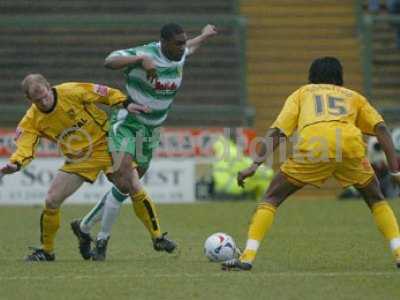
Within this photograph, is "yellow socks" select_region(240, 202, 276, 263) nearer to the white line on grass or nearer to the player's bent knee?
the white line on grass

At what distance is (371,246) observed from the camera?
1293cm

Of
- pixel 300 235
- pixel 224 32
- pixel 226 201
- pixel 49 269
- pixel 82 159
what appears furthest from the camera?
pixel 224 32

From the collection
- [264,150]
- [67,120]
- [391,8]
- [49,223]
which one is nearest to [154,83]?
[67,120]

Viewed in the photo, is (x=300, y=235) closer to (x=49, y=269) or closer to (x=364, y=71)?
(x=49, y=269)

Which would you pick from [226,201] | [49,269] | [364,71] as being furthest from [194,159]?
Answer: [49,269]

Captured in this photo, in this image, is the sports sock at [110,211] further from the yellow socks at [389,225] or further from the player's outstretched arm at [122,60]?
the yellow socks at [389,225]

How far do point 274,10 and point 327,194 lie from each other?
16.2ft

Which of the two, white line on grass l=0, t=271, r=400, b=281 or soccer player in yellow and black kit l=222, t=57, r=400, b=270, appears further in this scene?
soccer player in yellow and black kit l=222, t=57, r=400, b=270

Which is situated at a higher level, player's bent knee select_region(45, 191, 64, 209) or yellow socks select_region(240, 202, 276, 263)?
player's bent knee select_region(45, 191, 64, 209)

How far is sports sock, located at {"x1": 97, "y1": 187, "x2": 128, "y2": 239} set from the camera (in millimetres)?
11648

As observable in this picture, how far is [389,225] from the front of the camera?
10.2 m

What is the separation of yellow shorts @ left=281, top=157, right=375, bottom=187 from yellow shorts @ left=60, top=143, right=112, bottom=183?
216 centimetres

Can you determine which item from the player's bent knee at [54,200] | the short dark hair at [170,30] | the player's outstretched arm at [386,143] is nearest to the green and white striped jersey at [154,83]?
the short dark hair at [170,30]

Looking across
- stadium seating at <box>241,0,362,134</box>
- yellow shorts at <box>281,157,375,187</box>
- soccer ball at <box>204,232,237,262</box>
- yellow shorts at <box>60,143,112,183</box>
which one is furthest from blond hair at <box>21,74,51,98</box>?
stadium seating at <box>241,0,362,134</box>
